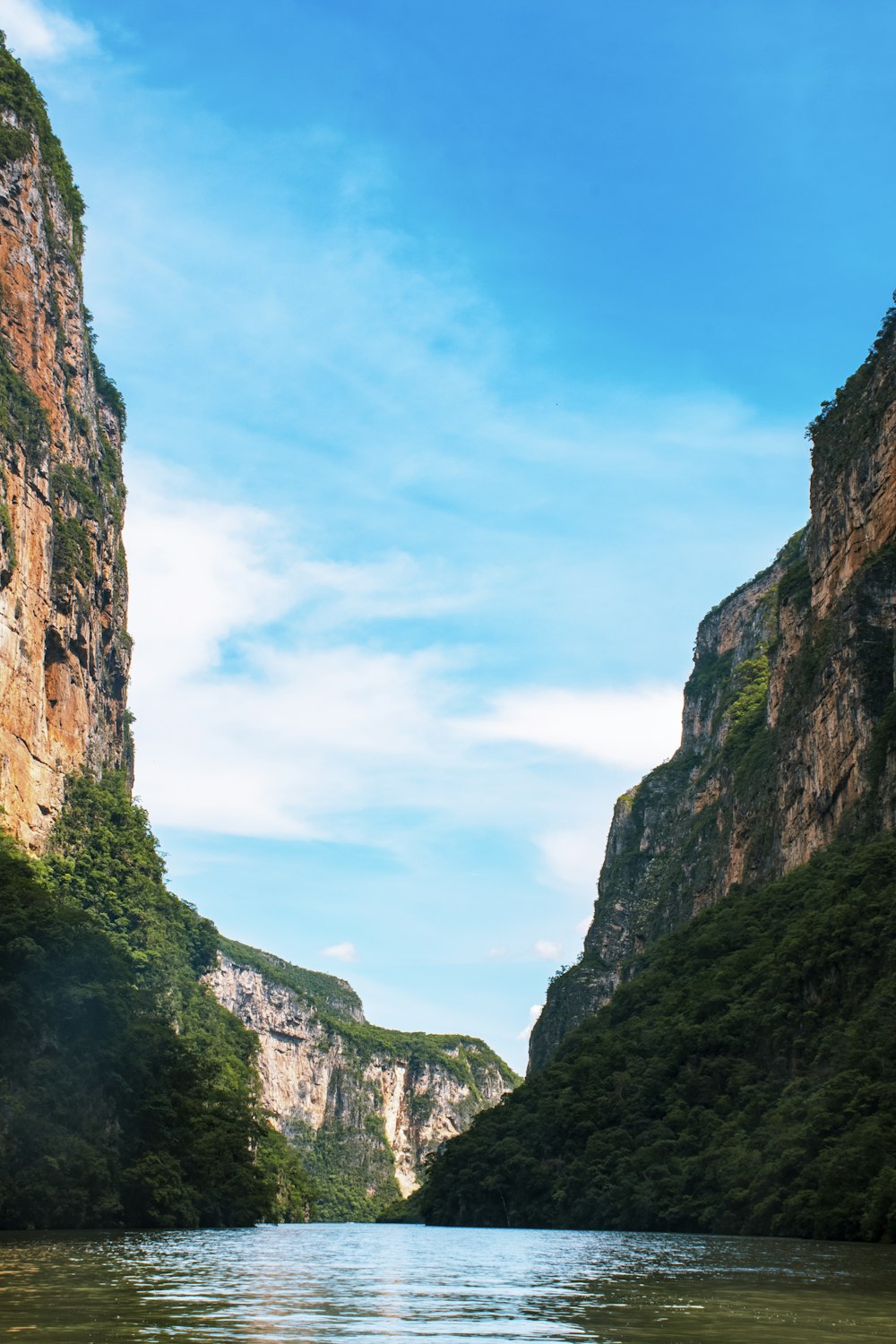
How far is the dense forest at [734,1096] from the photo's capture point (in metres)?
47.9

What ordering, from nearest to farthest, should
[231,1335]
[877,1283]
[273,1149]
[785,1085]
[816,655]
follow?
[231,1335] → [877,1283] → [785,1085] → [816,655] → [273,1149]

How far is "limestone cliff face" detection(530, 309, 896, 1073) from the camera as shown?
76.9 meters

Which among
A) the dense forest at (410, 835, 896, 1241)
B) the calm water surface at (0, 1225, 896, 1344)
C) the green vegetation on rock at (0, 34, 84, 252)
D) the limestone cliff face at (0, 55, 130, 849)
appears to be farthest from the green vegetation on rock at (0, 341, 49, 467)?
the calm water surface at (0, 1225, 896, 1344)

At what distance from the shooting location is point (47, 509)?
281 feet

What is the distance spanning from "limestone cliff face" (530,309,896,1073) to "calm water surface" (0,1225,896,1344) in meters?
41.1

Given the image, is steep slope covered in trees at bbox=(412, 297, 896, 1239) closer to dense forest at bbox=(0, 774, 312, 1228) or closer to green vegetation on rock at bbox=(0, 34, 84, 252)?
dense forest at bbox=(0, 774, 312, 1228)

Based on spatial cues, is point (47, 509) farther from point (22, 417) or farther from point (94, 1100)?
point (94, 1100)

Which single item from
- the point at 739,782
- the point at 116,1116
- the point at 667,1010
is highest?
the point at 739,782

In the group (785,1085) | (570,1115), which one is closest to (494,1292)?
(785,1085)

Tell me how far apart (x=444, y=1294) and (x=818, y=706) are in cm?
6400

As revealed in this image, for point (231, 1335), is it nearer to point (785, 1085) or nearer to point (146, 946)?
point (785, 1085)

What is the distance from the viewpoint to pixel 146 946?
303ft

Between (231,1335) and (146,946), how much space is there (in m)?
79.2

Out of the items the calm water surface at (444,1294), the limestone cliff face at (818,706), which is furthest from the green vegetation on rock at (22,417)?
the calm water surface at (444,1294)
